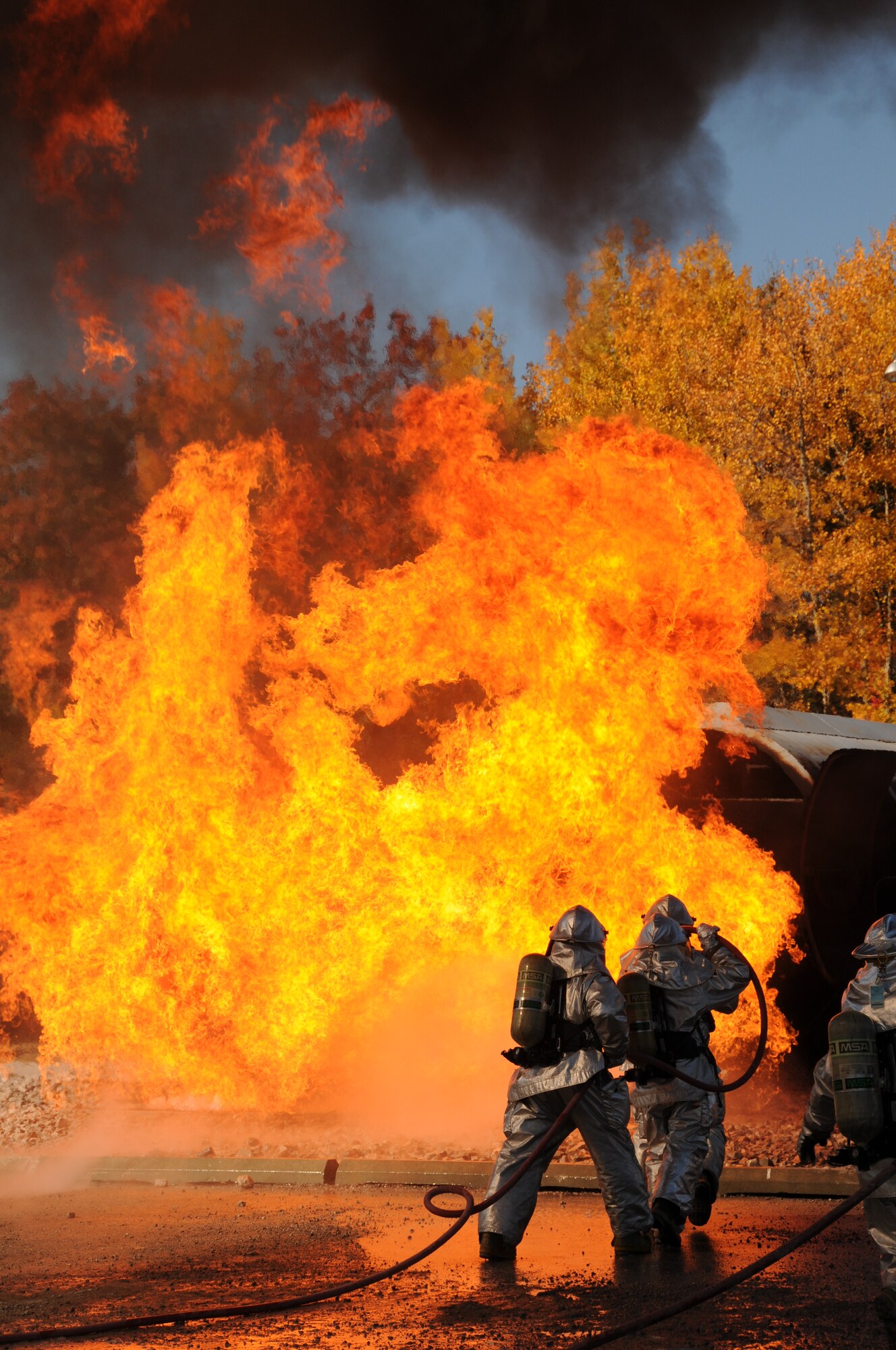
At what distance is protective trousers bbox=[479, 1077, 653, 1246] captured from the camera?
6.00 m

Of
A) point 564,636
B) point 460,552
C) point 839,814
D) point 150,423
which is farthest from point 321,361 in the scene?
point 839,814

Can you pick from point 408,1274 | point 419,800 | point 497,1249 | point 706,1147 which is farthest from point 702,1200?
point 419,800

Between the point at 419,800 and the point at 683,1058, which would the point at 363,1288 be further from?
the point at 419,800

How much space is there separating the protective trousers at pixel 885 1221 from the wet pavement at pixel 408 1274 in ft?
0.73

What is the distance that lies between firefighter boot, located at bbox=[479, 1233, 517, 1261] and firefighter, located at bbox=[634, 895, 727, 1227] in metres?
1.12

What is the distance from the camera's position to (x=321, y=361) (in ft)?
56.4

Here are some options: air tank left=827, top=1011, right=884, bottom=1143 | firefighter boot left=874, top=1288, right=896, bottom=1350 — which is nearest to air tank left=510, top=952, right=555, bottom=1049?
air tank left=827, top=1011, right=884, bottom=1143

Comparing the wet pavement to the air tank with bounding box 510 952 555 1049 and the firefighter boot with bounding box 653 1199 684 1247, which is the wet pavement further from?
the air tank with bounding box 510 952 555 1049

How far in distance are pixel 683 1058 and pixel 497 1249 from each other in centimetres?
157

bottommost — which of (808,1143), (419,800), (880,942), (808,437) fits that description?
(808,1143)

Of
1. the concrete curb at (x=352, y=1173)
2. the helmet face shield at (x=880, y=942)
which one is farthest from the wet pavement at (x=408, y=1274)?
the helmet face shield at (x=880, y=942)

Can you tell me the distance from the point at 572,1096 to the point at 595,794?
382 centimetres

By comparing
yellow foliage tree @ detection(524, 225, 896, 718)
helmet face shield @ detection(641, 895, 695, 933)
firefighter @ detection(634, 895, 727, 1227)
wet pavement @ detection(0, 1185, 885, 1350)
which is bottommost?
wet pavement @ detection(0, 1185, 885, 1350)

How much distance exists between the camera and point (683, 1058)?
6.86 m
